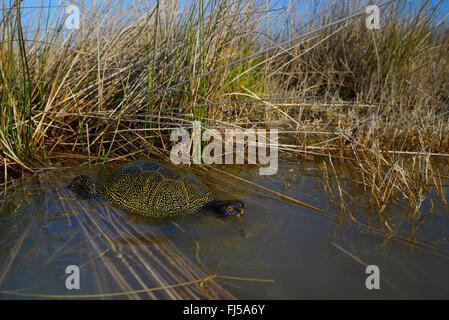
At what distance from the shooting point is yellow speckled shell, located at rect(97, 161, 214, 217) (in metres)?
2.40

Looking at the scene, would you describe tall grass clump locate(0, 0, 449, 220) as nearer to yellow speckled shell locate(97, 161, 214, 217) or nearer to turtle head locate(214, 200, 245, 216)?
yellow speckled shell locate(97, 161, 214, 217)

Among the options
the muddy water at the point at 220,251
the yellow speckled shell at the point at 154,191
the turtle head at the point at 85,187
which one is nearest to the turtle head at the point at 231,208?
the muddy water at the point at 220,251

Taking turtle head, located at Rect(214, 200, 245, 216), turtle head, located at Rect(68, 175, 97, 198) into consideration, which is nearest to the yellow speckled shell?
turtle head, located at Rect(68, 175, 97, 198)

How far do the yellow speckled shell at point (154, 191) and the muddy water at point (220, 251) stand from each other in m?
0.11

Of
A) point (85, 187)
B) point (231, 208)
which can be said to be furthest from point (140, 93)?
point (231, 208)

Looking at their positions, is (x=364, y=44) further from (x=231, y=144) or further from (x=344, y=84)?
(x=231, y=144)

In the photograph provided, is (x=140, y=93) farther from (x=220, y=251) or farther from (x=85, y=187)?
(x=220, y=251)

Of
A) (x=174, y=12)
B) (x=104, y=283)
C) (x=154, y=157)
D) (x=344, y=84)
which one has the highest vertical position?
(x=174, y=12)

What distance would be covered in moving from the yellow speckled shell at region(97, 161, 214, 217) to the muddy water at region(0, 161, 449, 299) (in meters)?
0.11

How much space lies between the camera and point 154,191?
→ 246 centimetres

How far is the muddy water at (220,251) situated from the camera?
1.56 meters

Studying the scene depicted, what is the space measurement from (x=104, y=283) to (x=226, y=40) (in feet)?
9.58

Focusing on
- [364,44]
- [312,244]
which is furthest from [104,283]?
[364,44]

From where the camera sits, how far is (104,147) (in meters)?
3.61
